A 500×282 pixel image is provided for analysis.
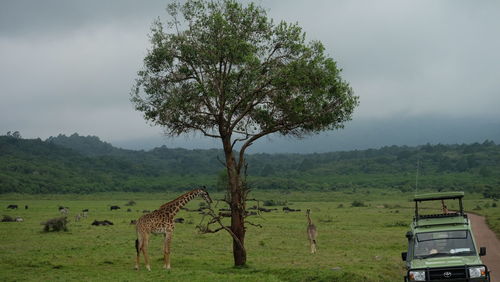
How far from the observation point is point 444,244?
1582 centimetres

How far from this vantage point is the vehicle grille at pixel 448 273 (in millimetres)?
14422

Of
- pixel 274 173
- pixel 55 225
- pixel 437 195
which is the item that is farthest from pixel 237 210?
pixel 274 173

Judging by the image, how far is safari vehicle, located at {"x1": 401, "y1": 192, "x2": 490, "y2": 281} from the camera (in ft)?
47.4

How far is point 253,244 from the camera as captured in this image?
111 ft

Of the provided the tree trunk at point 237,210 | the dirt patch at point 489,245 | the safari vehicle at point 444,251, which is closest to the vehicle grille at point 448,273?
the safari vehicle at point 444,251

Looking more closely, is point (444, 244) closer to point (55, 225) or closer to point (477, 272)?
point (477, 272)

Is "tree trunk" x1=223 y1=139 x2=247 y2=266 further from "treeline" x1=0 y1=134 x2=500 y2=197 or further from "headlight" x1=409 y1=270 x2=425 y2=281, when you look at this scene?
"treeline" x1=0 y1=134 x2=500 y2=197

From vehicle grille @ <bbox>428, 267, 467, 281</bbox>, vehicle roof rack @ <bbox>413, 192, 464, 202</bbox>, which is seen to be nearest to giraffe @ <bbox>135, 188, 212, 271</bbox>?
vehicle roof rack @ <bbox>413, 192, 464, 202</bbox>

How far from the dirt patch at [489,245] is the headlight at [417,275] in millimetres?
5637

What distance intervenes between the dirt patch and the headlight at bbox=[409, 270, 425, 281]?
18.5 ft

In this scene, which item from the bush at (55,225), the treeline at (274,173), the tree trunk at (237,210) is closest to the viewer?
the tree trunk at (237,210)

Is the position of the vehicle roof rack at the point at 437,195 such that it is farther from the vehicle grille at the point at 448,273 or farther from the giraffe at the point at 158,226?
the giraffe at the point at 158,226

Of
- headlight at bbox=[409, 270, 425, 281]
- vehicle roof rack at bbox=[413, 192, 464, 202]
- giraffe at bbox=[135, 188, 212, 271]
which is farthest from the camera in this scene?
giraffe at bbox=[135, 188, 212, 271]

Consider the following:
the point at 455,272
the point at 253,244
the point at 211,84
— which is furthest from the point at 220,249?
the point at 455,272
